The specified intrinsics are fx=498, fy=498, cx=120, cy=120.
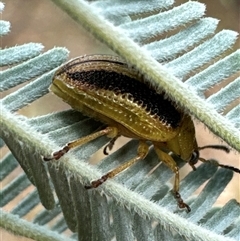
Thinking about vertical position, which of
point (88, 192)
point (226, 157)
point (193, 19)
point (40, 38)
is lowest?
point (40, 38)

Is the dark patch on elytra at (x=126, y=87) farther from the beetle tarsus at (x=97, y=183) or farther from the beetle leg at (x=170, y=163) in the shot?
the beetle tarsus at (x=97, y=183)

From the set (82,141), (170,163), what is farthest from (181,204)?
(82,141)

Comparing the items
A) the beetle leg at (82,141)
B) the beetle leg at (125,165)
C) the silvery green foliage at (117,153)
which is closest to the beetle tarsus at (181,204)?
the silvery green foliage at (117,153)

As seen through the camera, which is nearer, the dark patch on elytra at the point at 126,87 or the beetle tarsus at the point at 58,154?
the beetle tarsus at the point at 58,154

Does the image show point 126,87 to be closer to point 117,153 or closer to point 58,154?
point 117,153

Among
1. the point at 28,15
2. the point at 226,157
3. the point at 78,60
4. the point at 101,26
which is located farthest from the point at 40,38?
the point at 101,26

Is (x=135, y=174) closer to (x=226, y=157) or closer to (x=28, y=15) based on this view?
(x=226, y=157)

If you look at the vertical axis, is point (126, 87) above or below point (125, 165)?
above
